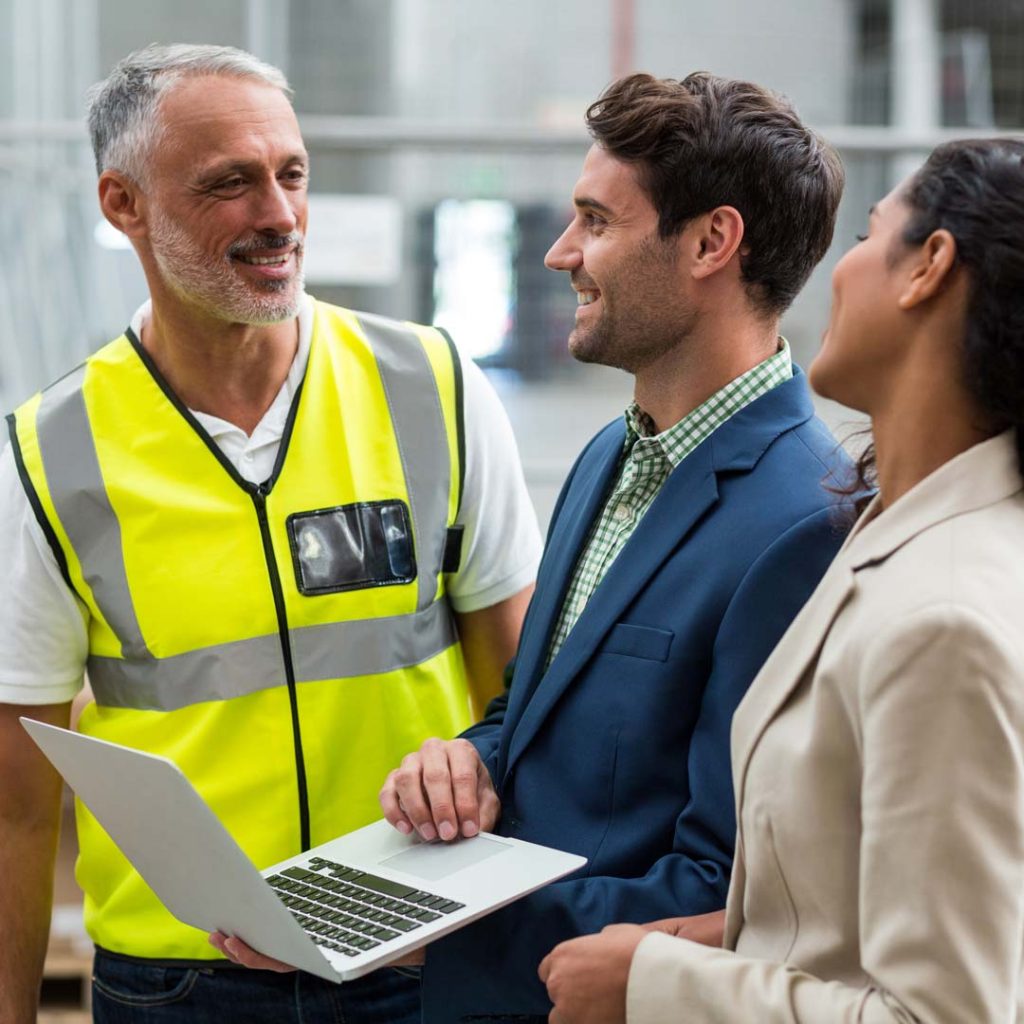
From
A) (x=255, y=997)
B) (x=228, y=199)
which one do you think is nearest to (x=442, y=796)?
(x=255, y=997)

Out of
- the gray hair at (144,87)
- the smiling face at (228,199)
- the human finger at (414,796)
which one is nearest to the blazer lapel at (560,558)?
the human finger at (414,796)

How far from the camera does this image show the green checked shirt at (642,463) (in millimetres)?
1523

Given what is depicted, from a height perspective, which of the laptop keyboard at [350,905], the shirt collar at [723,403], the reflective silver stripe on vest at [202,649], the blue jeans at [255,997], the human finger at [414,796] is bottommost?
the blue jeans at [255,997]

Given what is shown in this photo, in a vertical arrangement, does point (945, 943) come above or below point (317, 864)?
above

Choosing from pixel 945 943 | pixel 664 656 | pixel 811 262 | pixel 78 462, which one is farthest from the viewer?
pixel 78 462

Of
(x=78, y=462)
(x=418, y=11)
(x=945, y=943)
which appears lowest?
(x=945, y=943)

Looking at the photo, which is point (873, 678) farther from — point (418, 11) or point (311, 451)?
point (418, 11)

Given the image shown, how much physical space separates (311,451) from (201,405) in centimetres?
17

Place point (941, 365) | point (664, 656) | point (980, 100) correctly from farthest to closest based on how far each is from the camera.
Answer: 1. point (980, 100)
2. point (664, 656)
3. point (941, 365)

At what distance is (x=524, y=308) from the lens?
370cm

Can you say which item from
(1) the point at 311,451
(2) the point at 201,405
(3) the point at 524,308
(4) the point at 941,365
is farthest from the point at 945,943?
(3) the point at 524,308

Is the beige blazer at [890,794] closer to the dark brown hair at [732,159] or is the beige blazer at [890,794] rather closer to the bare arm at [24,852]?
the dark brown hair at [732,159]

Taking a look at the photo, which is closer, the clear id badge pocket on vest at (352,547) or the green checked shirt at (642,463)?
the green checked shirt at (642,463)

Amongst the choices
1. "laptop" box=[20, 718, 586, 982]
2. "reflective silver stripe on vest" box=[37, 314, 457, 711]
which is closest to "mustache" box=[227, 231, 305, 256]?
"reflective silver stripe on vest" box=[37, 314, 457, 711]
